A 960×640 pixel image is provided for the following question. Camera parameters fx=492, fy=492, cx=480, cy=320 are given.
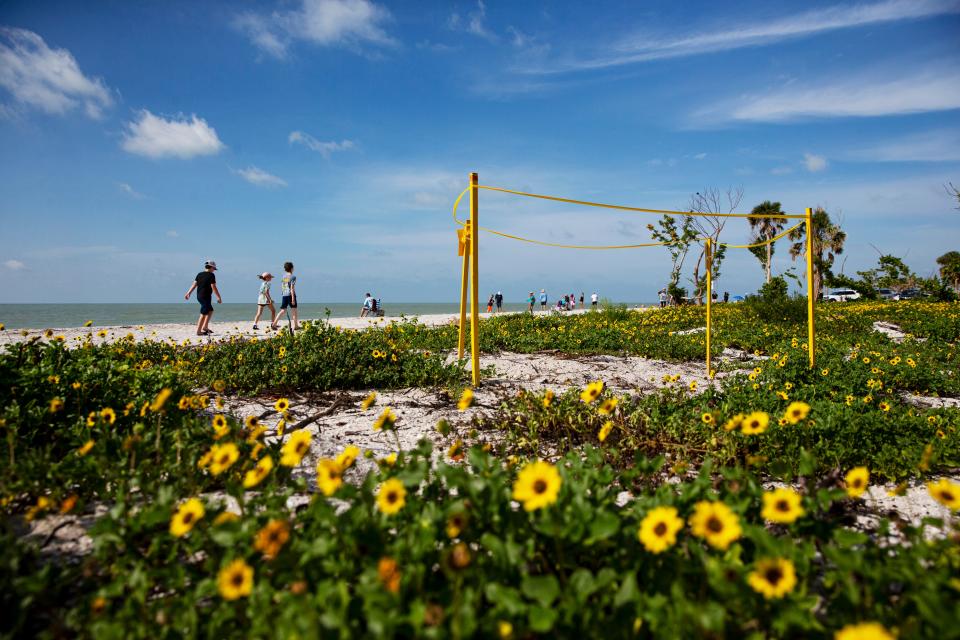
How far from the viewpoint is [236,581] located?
1.39 meters

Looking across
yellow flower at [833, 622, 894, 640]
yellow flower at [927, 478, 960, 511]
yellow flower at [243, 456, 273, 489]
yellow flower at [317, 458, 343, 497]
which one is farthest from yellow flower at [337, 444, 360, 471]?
yellow flower at [927, 478, 960, 511]

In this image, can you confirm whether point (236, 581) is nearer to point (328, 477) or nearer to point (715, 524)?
point (328, 477)

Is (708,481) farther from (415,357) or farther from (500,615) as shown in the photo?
(415,357)

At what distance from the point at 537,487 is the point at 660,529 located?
39 cm

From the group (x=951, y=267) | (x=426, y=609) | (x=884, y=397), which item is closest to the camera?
(x=426, y=609)

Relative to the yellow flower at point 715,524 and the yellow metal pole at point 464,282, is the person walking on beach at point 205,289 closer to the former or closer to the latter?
the yellow metal pole at point 464,282

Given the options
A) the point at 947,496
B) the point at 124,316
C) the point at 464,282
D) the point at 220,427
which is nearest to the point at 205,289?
the point at 464,282

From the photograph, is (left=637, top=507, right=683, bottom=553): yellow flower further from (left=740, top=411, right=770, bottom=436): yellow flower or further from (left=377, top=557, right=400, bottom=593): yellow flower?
(left=740, top=411, right=770, bottom=436): yellow flower

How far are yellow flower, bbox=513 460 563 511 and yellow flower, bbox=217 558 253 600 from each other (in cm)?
80

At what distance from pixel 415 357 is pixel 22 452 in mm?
3677

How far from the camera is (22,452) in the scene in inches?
105

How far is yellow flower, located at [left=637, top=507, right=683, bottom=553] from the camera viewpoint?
144 centimetres

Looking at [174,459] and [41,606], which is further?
[174,459]

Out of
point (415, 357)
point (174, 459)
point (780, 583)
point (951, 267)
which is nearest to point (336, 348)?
point (415, 357)
